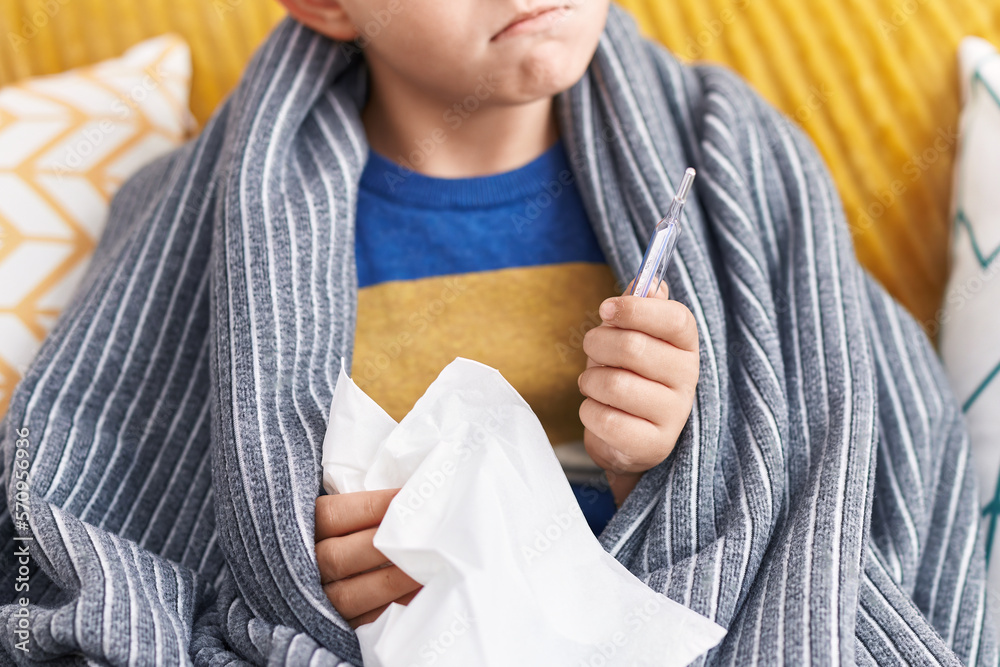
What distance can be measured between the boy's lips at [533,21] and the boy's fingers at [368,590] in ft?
1.34

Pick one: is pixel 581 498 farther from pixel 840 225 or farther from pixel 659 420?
pixel 840 225

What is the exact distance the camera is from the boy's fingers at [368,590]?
1.58ft

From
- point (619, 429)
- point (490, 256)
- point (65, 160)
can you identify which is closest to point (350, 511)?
point (619, 429)

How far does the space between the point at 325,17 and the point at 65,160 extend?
350 mm

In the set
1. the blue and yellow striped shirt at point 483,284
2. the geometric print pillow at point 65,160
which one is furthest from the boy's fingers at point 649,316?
the geometric print pillow at point 65,160

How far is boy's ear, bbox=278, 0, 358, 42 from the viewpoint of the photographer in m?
0.72

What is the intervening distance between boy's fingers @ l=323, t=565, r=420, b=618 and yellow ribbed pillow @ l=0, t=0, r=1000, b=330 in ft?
2.16

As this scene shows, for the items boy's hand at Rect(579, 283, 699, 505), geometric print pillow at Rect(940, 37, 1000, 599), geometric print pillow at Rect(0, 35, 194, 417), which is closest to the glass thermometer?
boy's hand at Rect(579, 283, 699, 505)

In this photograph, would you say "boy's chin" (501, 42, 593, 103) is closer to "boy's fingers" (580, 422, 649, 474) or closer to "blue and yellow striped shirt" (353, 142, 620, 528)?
"blue and yellow striped shirt" (353, 142, 620, 528)

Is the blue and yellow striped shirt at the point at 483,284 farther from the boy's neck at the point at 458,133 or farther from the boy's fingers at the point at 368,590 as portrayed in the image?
the boy's fingers at the point at 368,590

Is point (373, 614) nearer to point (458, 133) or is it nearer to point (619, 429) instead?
point (619, 429)

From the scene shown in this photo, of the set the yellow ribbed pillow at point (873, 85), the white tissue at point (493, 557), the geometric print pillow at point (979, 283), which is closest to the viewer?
the white tissue at point (493, 557)

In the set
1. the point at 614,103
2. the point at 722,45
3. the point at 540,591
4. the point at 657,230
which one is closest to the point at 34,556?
the point at 540,591

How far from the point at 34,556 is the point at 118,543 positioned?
0.20ft
